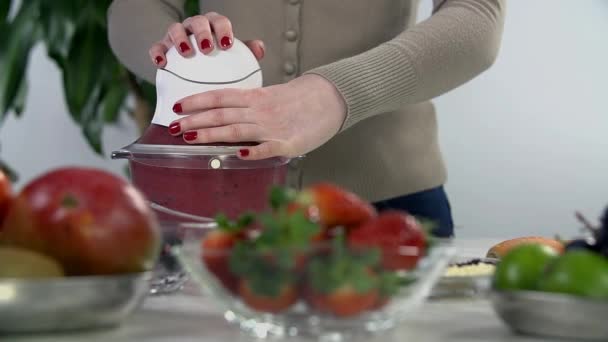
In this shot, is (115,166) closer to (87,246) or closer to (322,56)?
(322,56)

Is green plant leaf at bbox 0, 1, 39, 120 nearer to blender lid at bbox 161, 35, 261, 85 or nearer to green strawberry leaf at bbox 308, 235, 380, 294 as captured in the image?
blender lid at bbox 161, 35, 261, 85

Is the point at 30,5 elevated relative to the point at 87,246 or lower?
elevated

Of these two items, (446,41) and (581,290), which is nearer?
(581,290)

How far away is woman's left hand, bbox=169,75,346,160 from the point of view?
3.20 feet

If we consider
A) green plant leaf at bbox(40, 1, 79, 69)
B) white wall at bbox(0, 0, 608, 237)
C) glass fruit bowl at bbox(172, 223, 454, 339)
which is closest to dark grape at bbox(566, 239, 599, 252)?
glass fruit bowl at bbox(172, 223, 454, 339)

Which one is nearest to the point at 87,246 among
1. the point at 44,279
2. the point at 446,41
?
the point at 44,279

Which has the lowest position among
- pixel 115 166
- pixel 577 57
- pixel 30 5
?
pixel 115 166

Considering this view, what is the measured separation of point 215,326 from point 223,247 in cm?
8

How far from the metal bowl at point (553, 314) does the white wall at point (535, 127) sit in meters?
2.01

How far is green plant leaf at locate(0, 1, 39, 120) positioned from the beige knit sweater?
81 centimetres

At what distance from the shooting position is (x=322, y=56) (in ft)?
4.40

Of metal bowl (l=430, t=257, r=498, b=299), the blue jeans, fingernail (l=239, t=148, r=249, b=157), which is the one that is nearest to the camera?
metal bowl (l=430, t=257, r=498, b=299)

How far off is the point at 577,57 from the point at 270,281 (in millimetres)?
2149

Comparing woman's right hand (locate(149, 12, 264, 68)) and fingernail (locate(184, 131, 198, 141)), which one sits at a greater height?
woman's right hand (locate(149, 12, 264, 68))
